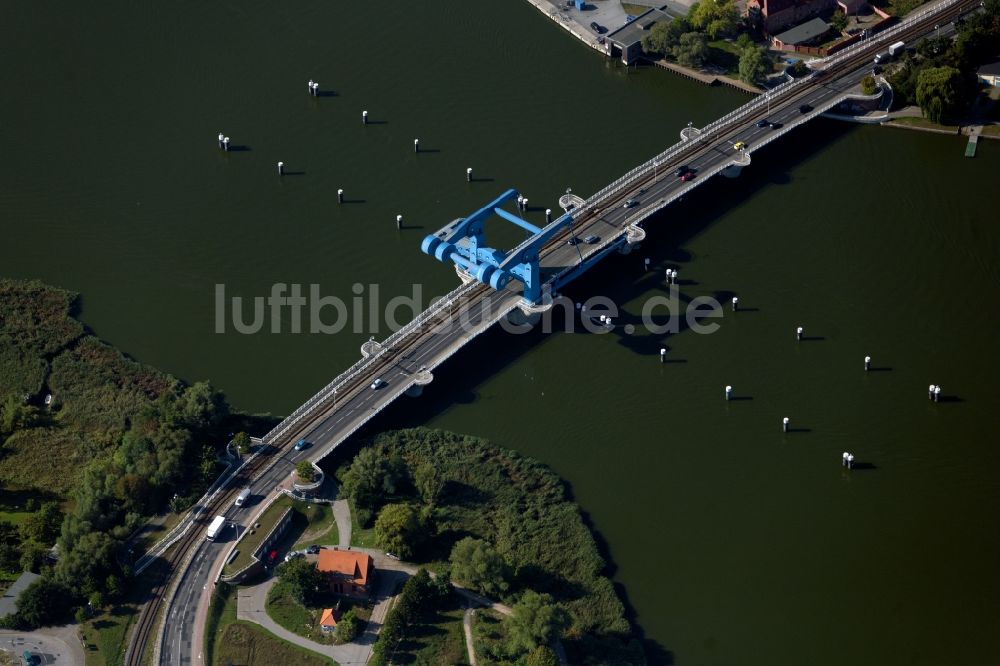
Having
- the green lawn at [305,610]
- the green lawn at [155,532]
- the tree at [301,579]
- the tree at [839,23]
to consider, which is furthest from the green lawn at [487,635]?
the tree at [839,23]

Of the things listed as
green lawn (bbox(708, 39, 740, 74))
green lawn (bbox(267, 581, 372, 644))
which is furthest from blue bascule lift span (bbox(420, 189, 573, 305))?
green lawn (bbox(708, 39, 740, 74))

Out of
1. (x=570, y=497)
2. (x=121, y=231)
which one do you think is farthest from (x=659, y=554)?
(x=121, y=231)

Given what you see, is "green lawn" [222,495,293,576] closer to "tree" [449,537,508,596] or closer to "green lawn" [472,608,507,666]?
"tree" [449,537,508,596]

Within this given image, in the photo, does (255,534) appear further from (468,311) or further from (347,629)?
(468,311)

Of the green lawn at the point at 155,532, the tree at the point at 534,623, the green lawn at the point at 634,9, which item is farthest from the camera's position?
the green lawn at the point at 634,9

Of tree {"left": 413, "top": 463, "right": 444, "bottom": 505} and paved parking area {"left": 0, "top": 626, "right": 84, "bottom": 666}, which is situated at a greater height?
tree {"left": 413, "top": 463, "right": 444, "bottom": 505}

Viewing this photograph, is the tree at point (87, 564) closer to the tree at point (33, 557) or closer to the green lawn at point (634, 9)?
the tree at point (33, 557)

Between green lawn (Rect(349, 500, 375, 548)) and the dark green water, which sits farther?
green lawn (Rect(349, 500, 375, 548))
